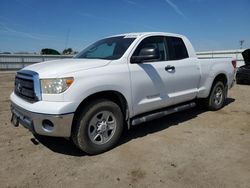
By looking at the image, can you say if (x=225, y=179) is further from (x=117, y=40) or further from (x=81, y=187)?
(x=117, y=40)

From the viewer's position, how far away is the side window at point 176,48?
16.5ft

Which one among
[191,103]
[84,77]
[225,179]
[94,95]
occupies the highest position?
[84,77]

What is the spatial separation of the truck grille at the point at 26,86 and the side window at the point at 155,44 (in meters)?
1.84

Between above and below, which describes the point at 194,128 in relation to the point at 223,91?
below

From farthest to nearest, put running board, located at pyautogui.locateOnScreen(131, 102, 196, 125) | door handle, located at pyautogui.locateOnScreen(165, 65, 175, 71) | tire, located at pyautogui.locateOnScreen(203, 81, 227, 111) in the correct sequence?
tire, located at pyautogui.locateOnScreen(203, 81, 227, 111), door handle, located at pyautogui.locateOnScreen(165, 65, 175, 71), running board, located at pyautogui.locateOnScreen(131, 102, 196, 125)

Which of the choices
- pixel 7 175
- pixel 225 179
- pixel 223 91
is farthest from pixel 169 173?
pixel 223 91

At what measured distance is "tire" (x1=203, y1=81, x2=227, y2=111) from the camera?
6234mm

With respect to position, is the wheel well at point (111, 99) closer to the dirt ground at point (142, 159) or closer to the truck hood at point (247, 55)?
the dirt ground at point (142, 159)

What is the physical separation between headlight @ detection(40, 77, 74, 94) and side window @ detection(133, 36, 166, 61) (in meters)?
1.51

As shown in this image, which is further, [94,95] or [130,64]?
[130,64]

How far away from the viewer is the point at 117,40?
4.78 m

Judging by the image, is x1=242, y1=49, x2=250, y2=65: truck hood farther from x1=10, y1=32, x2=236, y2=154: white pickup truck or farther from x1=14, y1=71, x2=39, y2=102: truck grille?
x1=14, y1=71, x2=39, y2=102: truck grille

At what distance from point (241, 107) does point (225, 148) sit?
3480 mm

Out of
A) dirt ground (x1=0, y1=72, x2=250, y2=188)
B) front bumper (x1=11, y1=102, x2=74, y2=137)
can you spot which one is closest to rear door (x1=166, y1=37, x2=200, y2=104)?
dirt ground (x1=0, y1=72, x2=250, y2=188)
